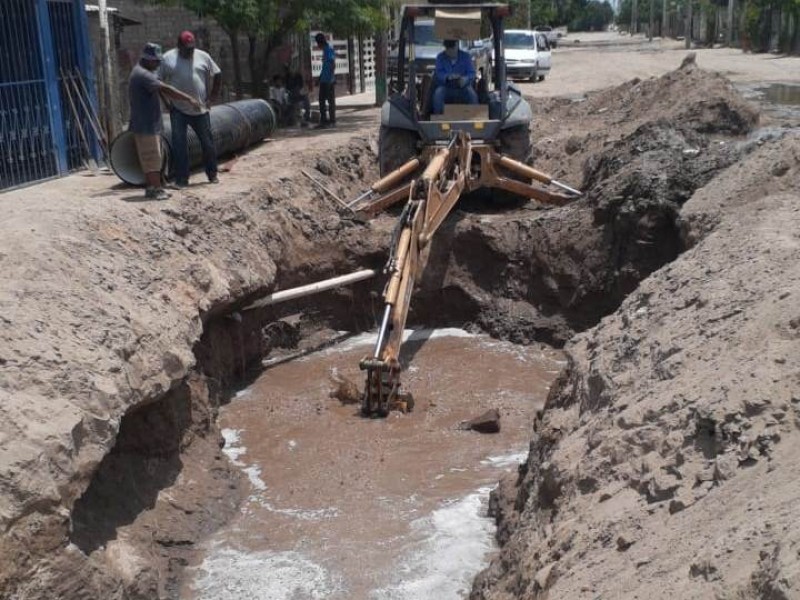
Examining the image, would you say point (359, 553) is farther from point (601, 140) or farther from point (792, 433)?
point (601, 140)

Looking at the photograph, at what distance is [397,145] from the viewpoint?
41.8 feet

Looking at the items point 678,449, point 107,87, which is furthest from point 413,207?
point 107,87

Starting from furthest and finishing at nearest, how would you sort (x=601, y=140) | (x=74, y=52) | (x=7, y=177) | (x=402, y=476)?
(x=601, y=140) < (x=74, y=52) < (x=7, y=177) < (x=402, y=476)

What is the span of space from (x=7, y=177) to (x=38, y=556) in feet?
25.6

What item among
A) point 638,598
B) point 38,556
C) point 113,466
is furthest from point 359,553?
point 638,598

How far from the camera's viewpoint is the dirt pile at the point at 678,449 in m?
3.92

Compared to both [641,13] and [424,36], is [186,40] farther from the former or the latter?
[641,13]

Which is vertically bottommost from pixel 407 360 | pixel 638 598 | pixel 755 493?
pixel 407 360

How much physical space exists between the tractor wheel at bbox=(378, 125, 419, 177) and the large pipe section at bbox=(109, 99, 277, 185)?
2351 millimetres

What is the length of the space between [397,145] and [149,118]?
350 centimetres

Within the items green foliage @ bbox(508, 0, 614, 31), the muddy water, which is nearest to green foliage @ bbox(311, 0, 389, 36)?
the muddy water

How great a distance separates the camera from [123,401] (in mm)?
6449

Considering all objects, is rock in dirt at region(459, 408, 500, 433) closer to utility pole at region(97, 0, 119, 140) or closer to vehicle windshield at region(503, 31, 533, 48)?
utility pole at region(97, 0, 119, 140)

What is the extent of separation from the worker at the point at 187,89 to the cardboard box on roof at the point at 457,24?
266cm
